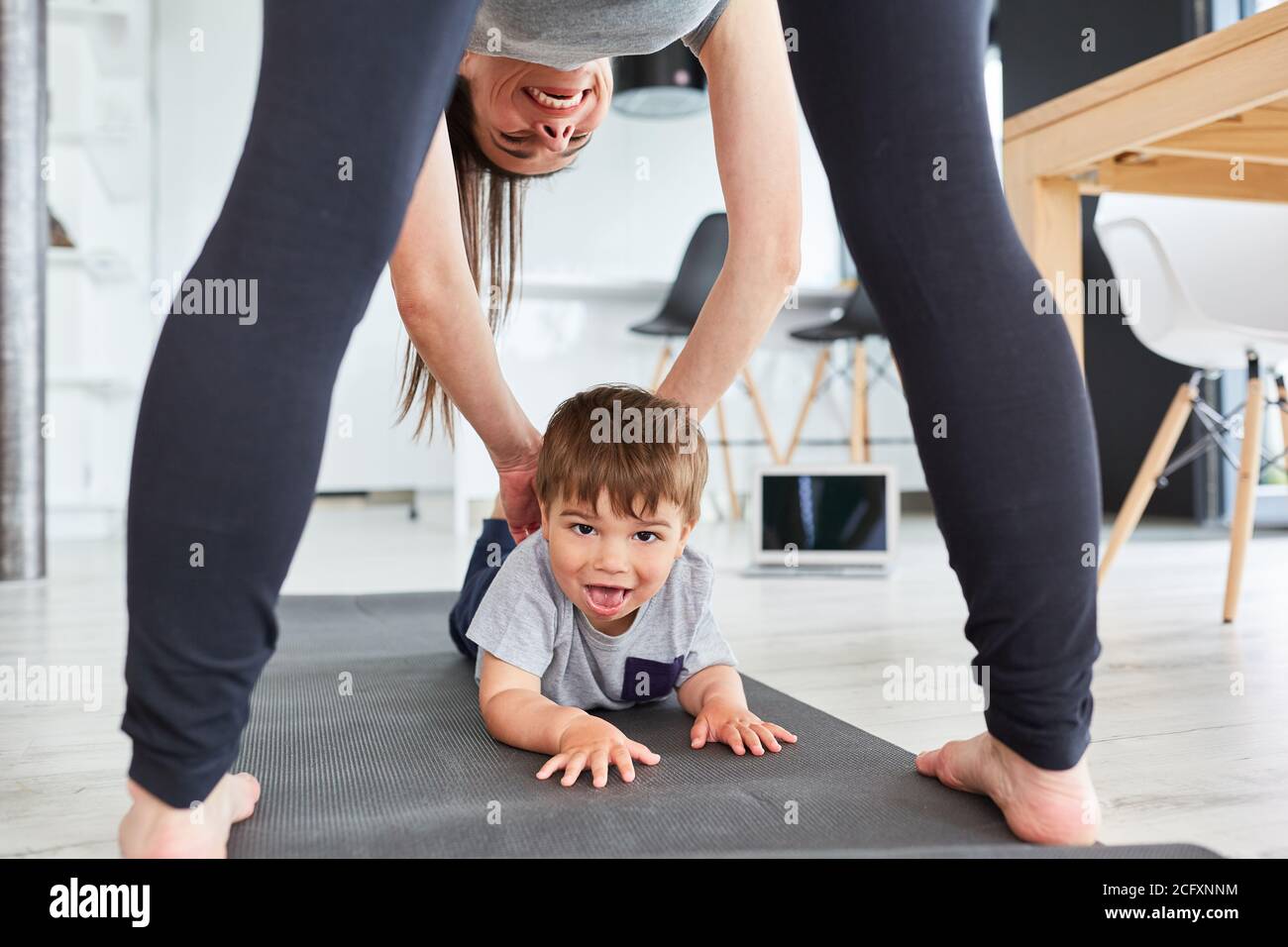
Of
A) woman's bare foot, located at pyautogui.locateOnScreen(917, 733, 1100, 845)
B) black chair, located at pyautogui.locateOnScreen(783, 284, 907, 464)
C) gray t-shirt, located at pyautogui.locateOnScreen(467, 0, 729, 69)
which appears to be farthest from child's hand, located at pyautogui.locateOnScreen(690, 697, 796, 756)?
A: black chair, located at pyautogui.locateOnScreen(783, 284, 907, 464)

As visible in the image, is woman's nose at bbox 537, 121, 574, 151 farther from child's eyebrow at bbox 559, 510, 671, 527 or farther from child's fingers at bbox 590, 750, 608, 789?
child's fingers at bbox 590, 750, 608, 789

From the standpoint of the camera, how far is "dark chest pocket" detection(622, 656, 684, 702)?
1.04m

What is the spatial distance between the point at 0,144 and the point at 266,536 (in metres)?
2.18

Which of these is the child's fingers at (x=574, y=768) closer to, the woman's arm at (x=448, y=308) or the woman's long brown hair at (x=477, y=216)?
the woman's arm at (x=448, y=308)

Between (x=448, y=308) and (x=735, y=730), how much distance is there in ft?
1.51

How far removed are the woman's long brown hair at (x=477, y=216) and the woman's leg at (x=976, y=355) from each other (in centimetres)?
61

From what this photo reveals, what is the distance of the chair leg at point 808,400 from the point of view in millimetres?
4410

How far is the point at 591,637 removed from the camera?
1014 mm

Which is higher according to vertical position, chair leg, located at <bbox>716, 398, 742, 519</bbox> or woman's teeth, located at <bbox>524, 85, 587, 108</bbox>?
woman's teeth, located at <bbox>524, 85, 587, 108</bbox>

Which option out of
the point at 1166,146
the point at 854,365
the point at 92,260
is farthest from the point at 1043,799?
the point at 92,260

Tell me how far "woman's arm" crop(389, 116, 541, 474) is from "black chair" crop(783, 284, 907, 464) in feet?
8.01

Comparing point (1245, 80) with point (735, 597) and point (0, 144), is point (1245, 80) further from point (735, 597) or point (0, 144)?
point (0, 144)

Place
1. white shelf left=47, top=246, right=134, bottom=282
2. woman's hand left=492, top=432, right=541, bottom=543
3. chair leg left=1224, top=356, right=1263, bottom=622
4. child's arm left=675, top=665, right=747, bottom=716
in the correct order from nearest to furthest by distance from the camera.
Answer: child's arm left=675, top=665, right=747, bottom=716
woman's hand left=492, top=432, right=541, bottom=543
chair leg left=1224, top=356, right=1263, bottom=622
white shelf left=47, top=246, right=134, bottom=282

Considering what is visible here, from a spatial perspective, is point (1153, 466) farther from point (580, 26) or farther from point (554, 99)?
point (580, 26)
